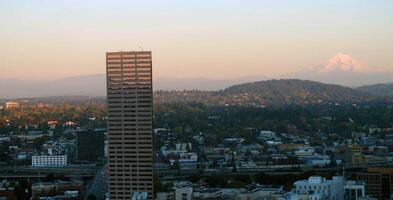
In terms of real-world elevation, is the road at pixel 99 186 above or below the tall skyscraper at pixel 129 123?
below

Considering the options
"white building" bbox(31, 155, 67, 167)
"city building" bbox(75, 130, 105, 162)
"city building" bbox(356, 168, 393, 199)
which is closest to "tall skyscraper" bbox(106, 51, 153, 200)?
"city building" bbox(356, 168, 393, 199)

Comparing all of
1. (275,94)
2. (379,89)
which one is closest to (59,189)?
(275,94)

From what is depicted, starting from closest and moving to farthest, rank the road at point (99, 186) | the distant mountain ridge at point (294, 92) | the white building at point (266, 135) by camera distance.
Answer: the road at point (99, 186), the white building at point (266, 135), the distant mountain ridge at point (294, 92)

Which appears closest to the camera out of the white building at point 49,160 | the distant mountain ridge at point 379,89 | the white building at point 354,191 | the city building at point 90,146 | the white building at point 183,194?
the white building at point 183,194

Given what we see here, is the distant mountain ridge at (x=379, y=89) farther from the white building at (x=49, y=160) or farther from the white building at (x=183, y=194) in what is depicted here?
the white building at (x=183, y=194)

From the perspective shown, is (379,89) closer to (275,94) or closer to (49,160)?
(275,94)

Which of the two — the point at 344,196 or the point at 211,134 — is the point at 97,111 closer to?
the point at 211,134

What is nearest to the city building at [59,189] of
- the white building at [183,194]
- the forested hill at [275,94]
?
the white building at [183,194]
